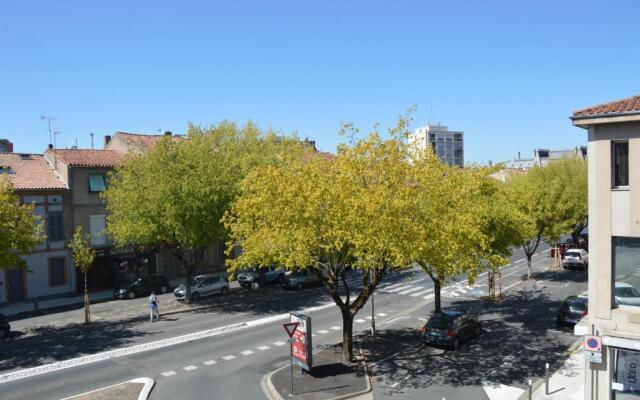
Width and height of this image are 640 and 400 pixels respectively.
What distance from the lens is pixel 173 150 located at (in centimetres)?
3462

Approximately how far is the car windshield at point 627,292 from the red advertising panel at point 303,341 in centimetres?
1012

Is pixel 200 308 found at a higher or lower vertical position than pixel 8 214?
lower

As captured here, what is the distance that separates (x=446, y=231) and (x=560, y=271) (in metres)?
31.2

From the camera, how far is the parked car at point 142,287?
123ft

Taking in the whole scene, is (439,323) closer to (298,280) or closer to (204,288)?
(298,280)

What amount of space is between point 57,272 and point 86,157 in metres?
9.20

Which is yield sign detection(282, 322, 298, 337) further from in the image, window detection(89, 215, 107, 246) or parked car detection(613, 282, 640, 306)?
window detection(89, 215, 107, 246)

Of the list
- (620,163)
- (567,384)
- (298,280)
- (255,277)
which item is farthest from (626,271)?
(255,277)

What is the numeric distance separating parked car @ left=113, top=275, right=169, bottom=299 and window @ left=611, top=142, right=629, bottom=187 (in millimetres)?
31949

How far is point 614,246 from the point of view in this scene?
16047 mm

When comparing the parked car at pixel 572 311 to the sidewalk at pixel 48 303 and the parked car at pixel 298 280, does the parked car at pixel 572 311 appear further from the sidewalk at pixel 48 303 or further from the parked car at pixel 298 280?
the sidewalk at pixel 48 303

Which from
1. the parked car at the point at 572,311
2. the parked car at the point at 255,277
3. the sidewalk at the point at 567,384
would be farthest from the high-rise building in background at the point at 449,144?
the sidewalk at the point at 567,384

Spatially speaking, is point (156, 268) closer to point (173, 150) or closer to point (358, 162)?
point (173, 150)

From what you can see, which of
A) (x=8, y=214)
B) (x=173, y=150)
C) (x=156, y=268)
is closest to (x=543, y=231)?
(x=173, y=150)
